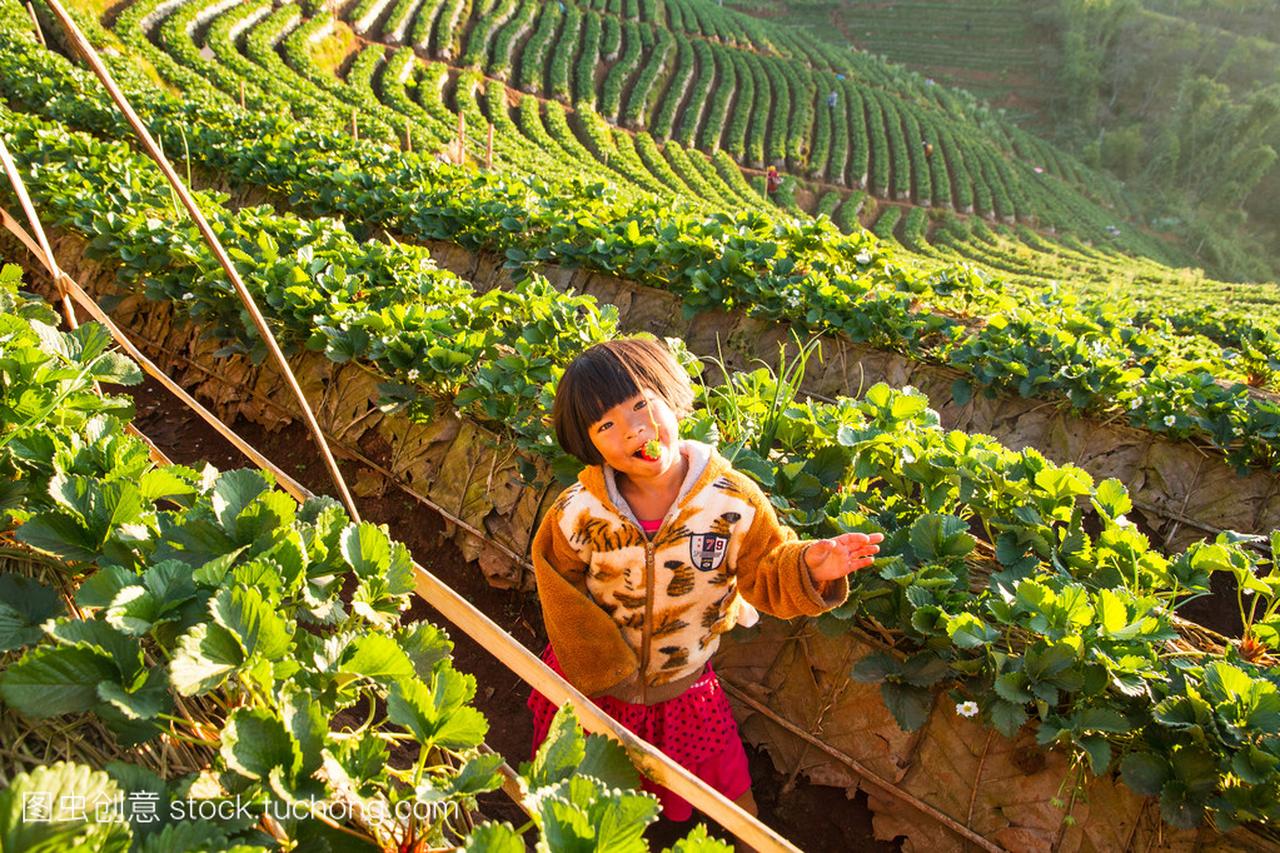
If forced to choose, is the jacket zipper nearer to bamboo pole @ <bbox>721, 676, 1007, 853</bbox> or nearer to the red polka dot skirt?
the red polka dot skirt

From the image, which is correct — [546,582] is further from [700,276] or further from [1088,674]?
[700,276]

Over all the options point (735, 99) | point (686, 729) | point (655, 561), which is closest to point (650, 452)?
point (655, 561)

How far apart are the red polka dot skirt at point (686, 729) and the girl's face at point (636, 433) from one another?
70 cm

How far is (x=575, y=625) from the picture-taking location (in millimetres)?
2035

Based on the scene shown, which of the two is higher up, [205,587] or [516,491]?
[205,587]

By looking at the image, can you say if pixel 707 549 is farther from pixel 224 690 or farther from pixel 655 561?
pixel 224 690

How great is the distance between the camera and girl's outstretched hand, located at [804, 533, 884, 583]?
1684 mm

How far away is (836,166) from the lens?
1220 inches

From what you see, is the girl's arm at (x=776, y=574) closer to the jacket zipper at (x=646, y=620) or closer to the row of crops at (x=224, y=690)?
the jacket zipper at (x=646, y=620)

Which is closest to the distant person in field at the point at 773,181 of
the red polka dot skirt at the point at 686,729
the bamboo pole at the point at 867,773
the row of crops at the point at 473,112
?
the row of crops at the point at 473,112

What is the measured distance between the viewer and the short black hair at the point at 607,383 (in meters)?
1.80

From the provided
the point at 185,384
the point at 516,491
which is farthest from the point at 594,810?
the point at 185,384

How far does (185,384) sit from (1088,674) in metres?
5.01

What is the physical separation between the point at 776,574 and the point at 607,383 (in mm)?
636
